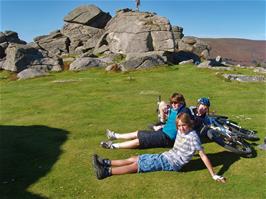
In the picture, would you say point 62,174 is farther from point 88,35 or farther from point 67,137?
point 88,35

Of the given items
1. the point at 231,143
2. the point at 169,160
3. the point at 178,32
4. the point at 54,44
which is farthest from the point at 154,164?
the point at 178,32

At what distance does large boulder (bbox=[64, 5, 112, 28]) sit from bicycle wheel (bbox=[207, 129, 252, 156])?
49783 millimetres

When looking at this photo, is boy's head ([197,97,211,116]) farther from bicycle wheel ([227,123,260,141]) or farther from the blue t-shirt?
bicycle wheel ([227,123,260,141])

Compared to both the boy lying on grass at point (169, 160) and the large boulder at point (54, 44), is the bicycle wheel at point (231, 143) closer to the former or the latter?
the boy lying on grass at point (169, 160)

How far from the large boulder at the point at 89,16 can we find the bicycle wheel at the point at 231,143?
163ft

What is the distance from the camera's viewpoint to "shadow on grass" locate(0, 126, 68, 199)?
1238 cm

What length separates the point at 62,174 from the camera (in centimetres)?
1316

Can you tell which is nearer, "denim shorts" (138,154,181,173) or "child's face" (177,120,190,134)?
"child's face" (177,120,190,134)

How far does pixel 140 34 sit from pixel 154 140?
3556 cm

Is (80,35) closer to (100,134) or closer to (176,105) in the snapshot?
(100,134)

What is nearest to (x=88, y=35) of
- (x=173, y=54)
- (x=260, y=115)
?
(x=173, y=54)

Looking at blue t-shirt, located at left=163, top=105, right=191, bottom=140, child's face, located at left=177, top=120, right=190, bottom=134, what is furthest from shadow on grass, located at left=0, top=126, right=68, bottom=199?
child's face, located at left=177, top=120, right=190, bottom=134

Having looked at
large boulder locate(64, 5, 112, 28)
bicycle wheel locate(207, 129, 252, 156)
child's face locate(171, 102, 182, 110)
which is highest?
large boulder locate(64, 5, 112, 28)

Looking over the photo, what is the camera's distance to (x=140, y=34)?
4934cm
